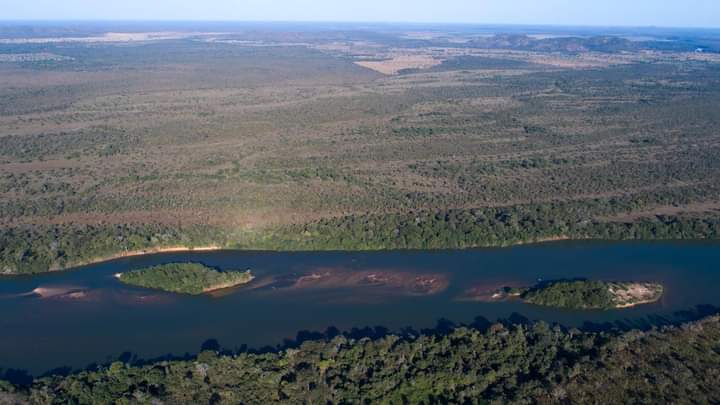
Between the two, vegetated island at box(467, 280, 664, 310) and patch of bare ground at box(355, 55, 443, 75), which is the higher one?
patch of bare ground at box(355, 55, 443, 75)

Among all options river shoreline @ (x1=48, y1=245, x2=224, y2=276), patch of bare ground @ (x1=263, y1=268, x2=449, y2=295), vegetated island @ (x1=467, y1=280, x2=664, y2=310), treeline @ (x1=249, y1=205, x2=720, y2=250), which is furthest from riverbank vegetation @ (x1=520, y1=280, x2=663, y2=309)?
river shoreline @ (x1=48, y1=245, x2=224, y2=276)

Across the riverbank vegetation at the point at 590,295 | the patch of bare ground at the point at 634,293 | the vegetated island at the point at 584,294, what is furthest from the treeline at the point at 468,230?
the patch of bare ground at the point at 634,293

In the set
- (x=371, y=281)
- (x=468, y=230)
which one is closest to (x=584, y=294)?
(x=468, y=230)

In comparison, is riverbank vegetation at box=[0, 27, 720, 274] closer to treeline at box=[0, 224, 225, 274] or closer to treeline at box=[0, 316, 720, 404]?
treeline at box=[0, 224, 225, 274]

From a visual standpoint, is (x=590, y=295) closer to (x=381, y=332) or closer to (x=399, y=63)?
(x=381, y=332)

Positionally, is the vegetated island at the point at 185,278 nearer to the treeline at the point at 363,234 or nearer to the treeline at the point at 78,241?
the treeline at the point at 78,241

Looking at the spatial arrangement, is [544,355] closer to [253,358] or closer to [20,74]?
[253,358]
